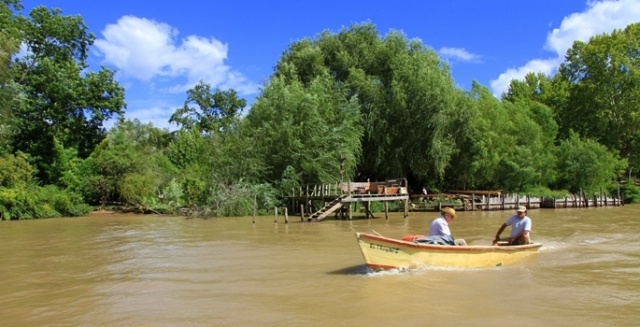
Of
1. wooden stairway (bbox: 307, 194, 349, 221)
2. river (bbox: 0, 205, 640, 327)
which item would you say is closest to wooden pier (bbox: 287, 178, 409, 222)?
wooden stairway (bbox: 307, 194, 349, 221)

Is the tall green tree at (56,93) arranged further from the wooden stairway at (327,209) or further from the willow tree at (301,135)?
the wooden stairway at (327,209)

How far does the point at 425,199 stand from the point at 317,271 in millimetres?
25457

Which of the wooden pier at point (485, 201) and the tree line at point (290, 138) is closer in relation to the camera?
the tree line at point (290, 138)

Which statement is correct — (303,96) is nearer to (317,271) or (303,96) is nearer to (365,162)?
(365,162)

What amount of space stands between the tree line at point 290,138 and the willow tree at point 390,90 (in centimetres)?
9

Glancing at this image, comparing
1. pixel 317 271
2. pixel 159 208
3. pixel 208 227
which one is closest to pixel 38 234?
pixel 208 227

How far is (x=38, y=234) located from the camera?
2223 centimetres

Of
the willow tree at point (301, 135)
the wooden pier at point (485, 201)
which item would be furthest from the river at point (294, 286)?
the wooden pier at point (485, 201)

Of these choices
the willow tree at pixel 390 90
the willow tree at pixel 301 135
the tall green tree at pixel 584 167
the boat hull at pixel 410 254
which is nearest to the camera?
the boat hull at pixel 410 254

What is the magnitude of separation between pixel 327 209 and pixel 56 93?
23384mm

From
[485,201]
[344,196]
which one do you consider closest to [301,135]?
[344,196]

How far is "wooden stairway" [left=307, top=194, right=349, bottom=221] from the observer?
26.7 metres

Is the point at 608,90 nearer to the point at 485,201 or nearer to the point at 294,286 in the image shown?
the point at 485,201

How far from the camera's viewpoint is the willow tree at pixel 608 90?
48.6 m
